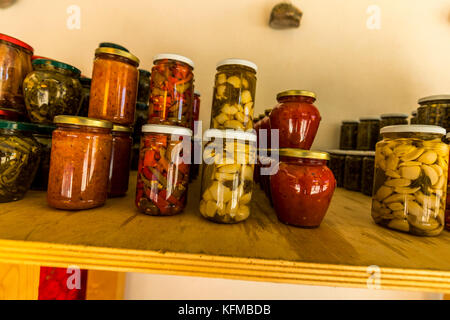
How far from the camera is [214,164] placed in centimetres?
49

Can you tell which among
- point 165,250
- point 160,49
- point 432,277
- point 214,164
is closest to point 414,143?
point 432,277

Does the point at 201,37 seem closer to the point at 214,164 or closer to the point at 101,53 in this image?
the point at 101,53

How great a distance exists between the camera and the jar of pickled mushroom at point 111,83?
569 millimetres

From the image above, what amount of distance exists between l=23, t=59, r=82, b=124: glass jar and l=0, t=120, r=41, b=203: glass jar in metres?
0.08

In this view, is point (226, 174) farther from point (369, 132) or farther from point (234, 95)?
point (369, 132)

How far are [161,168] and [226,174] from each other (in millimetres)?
131

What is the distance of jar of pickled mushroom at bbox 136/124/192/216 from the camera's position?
0.50 meters

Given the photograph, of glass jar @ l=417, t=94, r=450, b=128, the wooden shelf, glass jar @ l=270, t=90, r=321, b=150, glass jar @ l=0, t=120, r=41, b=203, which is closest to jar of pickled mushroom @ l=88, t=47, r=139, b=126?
glass jar @ l=0, t=120, r=41, b=203

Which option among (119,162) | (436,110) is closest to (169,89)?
(119,162)

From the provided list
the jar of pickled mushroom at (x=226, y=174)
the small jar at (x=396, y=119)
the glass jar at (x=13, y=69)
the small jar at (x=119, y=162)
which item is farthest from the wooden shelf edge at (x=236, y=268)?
the small jar at (x=396, y=119)

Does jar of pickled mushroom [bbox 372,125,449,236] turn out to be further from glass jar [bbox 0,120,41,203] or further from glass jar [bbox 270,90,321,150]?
glass jar [bbox 0,120,41,203]

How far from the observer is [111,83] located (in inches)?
22.6

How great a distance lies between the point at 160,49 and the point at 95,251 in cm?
97

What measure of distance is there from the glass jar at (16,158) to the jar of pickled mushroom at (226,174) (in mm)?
378
